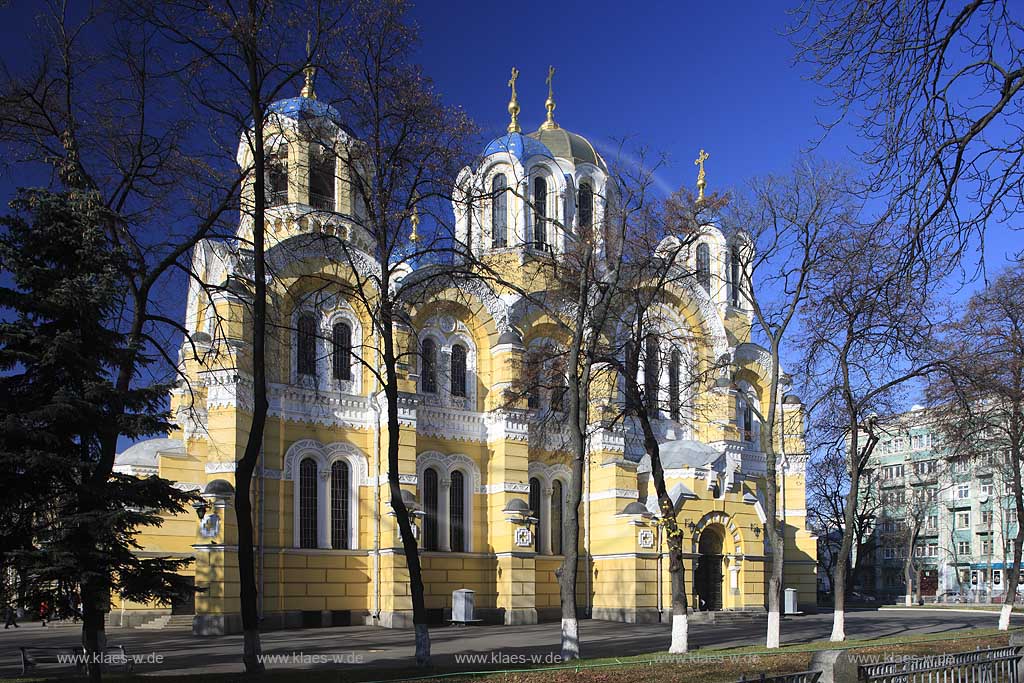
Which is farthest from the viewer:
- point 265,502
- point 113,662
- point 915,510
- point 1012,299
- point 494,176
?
point 915,510

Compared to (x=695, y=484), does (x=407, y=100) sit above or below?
above

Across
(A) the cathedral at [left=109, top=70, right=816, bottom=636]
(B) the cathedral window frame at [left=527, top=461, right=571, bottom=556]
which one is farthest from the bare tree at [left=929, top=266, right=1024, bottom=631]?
(B) the cathedral window frame at [left=527, top=461, right=571, bottom=556]

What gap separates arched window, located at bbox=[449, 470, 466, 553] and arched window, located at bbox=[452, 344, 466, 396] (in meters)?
2.55

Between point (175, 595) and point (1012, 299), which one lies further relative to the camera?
point (1012, 299)

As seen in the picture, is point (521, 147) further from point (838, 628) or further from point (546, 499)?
point (838, 628)

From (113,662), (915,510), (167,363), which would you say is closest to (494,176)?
(167,363)

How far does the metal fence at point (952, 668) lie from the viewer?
10961 mm

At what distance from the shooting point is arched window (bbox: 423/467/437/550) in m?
30.1

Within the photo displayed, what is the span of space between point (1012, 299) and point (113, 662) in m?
21.5

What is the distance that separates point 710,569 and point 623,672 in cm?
1851

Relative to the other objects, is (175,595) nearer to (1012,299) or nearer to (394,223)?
(394,223)

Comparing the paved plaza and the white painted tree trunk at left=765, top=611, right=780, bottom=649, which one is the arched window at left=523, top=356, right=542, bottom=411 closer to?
the paved plaza

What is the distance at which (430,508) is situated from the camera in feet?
99.6

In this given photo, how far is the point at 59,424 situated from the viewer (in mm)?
13445
